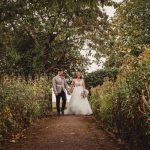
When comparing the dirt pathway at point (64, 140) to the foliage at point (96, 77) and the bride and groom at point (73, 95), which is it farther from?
the foliage at point (96, 77)

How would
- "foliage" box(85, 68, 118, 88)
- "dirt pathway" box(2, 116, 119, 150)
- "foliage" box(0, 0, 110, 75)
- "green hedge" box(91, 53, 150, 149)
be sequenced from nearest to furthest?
"green hedge" box(91, 53, 150, 149) → "dirt pathway" box(2, 116, 119, 150) → "foliage" box(0, 0, 110, 75) → "foliage" box(85, 68, 118, 88)

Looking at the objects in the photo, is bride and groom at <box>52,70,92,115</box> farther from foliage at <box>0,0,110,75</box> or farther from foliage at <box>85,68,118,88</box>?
foliage at <box>85,68,118,88</box>

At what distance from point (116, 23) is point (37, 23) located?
90.7 feet

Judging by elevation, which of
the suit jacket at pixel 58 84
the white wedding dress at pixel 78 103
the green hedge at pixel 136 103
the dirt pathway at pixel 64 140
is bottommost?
the dirt pathway at pixel 64 140

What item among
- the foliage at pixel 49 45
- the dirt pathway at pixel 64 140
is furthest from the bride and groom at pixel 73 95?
the dirt pathway at pixel 64 140

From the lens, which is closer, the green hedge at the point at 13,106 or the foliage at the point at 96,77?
the green hedge at the point at 13,106

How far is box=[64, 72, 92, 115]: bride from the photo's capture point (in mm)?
24745

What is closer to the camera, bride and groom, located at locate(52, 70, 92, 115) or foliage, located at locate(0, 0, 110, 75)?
bride and groom, located at locate(52, 70, 92, 115)

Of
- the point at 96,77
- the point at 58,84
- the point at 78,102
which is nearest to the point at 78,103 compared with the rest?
the point at 78,102

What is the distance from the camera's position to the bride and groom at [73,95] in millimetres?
23797

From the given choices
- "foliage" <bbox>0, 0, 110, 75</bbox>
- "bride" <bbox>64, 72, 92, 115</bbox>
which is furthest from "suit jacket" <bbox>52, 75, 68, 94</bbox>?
"foliage" <bbox>0, 0, 110, 75</bbox>

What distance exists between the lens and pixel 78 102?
83.0 feet

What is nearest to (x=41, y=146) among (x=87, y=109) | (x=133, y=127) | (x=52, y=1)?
(x=133, y=127)

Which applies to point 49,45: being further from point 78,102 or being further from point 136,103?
point 136,103
